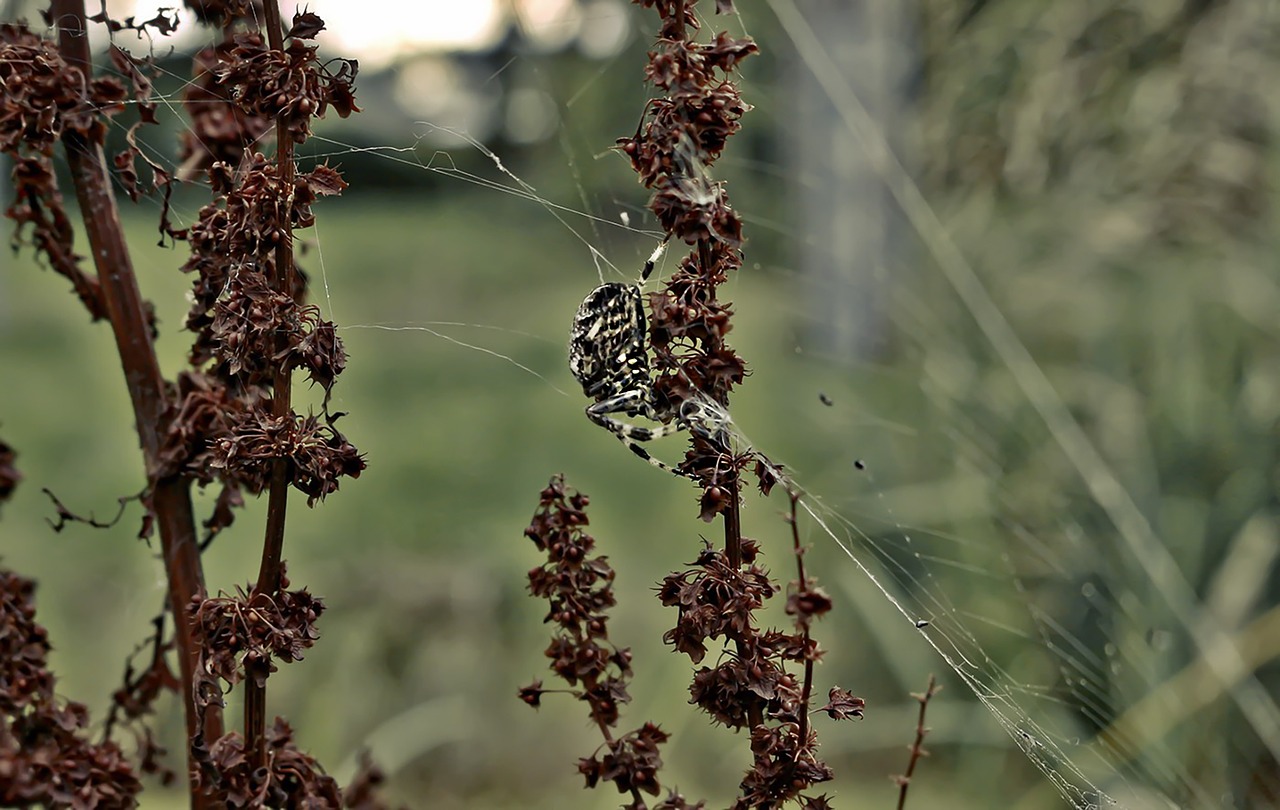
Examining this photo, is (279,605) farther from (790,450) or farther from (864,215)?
(790,450)

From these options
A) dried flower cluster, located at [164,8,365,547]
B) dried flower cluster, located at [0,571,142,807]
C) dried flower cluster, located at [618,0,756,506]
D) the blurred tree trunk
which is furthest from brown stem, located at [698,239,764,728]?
the blurred tree trunk

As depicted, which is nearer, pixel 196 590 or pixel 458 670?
pixel 196 590

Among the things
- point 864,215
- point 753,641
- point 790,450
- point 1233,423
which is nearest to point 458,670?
point 790,450

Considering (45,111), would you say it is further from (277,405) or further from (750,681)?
(750,681)

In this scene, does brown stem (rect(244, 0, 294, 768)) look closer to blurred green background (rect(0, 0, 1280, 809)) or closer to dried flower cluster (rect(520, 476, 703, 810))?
dried flower cluster (rect(520, 476, 703, 810))

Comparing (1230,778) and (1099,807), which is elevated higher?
(1230,778)

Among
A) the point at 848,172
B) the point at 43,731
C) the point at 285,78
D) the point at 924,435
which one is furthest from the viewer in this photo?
the point at 848,172

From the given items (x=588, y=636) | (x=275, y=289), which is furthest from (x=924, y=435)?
(x=275, y=289)
